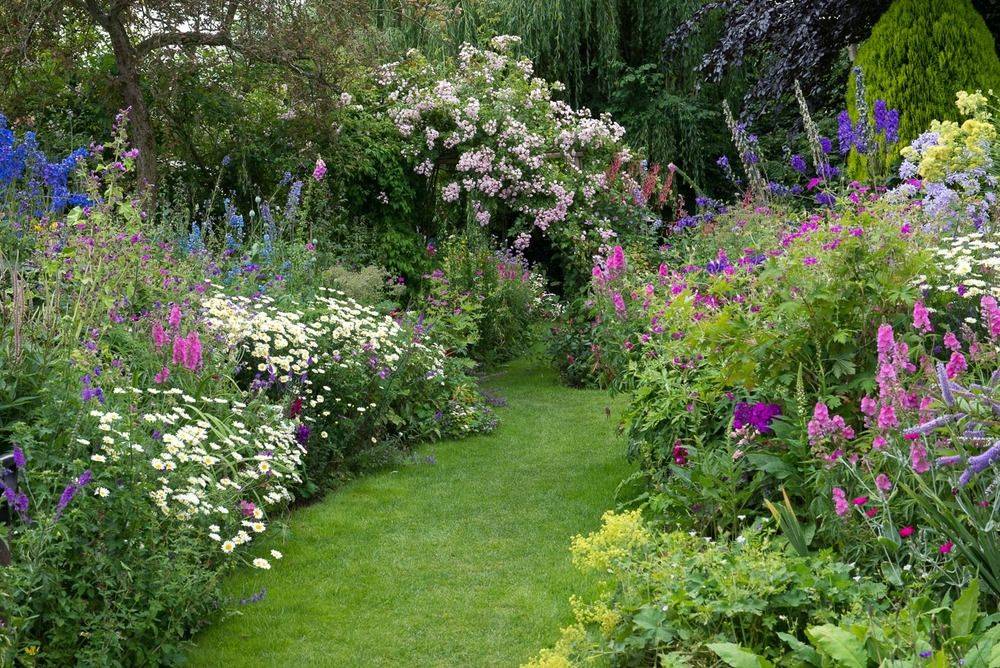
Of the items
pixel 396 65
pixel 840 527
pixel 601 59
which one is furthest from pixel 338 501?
pixel 601 59

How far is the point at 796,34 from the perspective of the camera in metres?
9.88

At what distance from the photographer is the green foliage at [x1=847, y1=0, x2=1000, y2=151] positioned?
8094 millimetres

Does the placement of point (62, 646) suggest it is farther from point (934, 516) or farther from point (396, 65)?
point (396, 65)

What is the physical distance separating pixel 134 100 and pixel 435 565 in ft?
17.2

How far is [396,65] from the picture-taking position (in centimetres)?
969

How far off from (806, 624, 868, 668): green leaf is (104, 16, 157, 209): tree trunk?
6586mm

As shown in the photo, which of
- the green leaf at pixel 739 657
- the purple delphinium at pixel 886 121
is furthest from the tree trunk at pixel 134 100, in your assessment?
the green leaf at pixel 739 657

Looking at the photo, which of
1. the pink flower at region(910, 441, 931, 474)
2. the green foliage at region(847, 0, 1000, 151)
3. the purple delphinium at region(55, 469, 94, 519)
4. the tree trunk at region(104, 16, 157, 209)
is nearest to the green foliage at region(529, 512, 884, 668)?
the pink flower at region(910, 441, 931, 474)

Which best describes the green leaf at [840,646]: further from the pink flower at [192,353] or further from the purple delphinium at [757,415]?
the pink flower at [192,353]

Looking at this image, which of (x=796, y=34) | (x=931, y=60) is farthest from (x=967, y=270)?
(x=796, y=34)

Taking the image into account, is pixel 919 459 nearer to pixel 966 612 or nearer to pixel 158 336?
pixel 966 612

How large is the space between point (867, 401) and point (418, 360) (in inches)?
158

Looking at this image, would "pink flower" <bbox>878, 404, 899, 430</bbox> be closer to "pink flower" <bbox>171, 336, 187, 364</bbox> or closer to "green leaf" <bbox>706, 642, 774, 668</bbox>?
"green leaf" <bbox>706, 642, 774, 668</bbox>

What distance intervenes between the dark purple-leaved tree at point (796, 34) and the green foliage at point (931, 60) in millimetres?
1535
